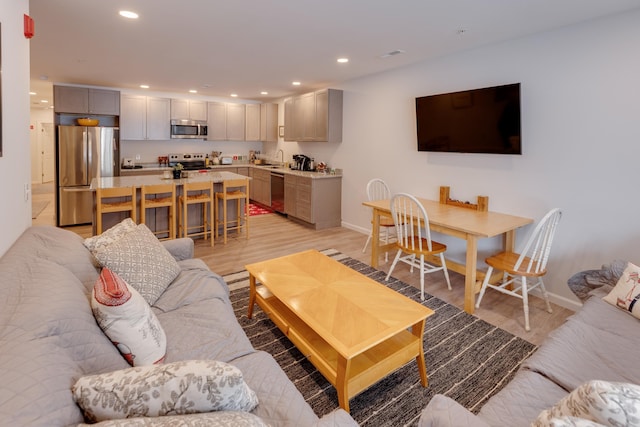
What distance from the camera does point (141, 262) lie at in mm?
2156

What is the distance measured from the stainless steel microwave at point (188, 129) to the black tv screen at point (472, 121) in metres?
5.00

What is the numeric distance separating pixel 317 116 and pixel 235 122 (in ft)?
9.23

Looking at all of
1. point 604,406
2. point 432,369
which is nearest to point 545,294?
point 432,369

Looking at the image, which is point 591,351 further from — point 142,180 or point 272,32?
point 142,180

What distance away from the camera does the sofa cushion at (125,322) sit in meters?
1.42

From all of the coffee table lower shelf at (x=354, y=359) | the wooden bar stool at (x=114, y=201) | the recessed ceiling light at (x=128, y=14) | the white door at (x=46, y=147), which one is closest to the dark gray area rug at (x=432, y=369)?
the coffee table lower shelf at (x=354, y=359)

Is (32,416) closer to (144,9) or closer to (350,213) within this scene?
(144,9)

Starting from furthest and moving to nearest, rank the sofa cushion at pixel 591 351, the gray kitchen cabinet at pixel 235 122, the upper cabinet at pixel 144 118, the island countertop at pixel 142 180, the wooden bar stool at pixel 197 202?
the gray kitchen cabinet at pixel 235 122 < the upper cabinet at pixel 144 118 < the wooden bar stool at pixel 197 202 < the island countertop at pixel 142 180 < the sofa cushion at pixel 591 351

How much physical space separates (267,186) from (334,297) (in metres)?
5.28

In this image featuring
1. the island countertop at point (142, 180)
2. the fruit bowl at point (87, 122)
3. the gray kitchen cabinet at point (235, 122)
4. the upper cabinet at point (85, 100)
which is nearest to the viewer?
the island countertop at point (142, 180)

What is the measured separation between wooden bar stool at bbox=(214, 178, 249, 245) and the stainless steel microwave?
249 cm

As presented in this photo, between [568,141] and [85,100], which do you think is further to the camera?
[85,100]

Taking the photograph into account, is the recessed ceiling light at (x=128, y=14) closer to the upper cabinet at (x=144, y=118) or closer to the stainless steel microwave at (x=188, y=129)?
the upper cabinet at (x=144, y=118)

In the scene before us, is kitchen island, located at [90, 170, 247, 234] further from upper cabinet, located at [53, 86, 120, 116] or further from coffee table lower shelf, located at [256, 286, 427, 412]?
coffee table lower shelf, located at [256, 286, 427, 412]
